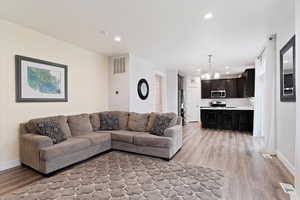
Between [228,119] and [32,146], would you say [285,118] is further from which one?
[32,146]

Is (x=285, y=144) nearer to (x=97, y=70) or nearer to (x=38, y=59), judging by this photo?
(x=97, y=70)

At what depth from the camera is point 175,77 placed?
752 cm

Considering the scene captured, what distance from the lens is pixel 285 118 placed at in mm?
2988

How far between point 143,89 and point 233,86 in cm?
508

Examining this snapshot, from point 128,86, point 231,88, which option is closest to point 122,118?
point 128,86

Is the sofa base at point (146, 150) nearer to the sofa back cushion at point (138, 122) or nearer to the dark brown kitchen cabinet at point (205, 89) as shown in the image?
the sofa back cushion at point (138, 122)

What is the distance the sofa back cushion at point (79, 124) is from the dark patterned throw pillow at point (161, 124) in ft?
5.24

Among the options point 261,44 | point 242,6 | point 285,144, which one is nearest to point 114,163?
point 285,144

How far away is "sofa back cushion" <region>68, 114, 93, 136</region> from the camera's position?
3.62m

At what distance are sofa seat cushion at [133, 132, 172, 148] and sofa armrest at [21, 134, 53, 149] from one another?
165 centimetres

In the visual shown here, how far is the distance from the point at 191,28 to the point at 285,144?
9.31 ft

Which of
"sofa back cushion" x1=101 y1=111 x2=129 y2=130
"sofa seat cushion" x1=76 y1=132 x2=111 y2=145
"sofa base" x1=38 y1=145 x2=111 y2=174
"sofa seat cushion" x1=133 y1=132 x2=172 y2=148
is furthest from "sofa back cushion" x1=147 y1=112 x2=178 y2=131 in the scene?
"sofa base" x1=38 y1=145 x2=111 y2=174

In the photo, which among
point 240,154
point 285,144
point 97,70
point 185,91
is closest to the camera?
point 285,144

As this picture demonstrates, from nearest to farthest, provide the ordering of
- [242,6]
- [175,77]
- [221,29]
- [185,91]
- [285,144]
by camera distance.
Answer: [242,6] → [285,144] → [221,29] → [175,77] → [185,91]
